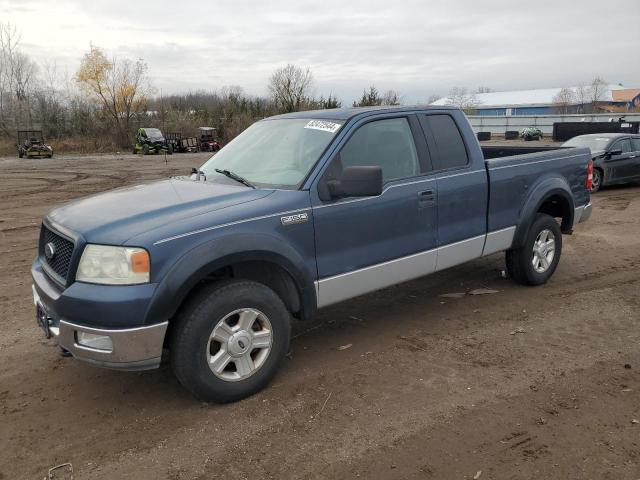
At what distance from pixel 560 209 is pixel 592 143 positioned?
29.7 ft

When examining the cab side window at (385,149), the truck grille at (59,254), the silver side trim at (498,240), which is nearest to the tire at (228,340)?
the truck grille at (59,254)

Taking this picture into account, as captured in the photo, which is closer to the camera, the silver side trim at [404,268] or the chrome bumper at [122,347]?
the chrome bumper at [122,347]

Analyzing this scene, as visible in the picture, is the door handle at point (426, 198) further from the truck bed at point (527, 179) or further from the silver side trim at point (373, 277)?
the truck bed at point (527, 179)

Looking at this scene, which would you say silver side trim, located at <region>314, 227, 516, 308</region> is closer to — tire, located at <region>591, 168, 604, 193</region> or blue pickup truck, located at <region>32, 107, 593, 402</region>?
blue pickup truck, located at <region>32, 107, 593, 402</region>

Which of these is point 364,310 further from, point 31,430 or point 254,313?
point 31,430

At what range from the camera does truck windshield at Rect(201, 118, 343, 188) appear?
4039 mm

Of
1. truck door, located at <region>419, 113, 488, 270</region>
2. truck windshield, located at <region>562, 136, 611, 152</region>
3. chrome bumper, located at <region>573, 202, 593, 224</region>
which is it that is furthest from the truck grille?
truck windshield, located at <region>562, 136, 611, 152</region>

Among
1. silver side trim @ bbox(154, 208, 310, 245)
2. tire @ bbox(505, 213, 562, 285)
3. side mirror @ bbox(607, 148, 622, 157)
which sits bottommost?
tire @ bbox(505, 213, 562, 285)

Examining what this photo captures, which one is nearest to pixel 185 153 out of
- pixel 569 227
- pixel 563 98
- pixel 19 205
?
pixel 19 205

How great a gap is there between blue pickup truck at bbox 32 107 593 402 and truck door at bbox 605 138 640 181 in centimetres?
1005

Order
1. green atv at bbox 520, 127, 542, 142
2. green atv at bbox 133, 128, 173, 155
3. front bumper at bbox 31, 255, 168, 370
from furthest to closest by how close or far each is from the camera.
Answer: green atv at bbox 520, 127, 542, 142 → green atv at bbox 133, 128, 173, 155 → front bumper at bbox 31, 255, 168, 370

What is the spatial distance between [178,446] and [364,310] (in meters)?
2.61

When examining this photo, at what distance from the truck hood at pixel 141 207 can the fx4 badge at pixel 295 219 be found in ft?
0.82

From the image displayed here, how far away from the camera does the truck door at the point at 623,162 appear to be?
13.7m
